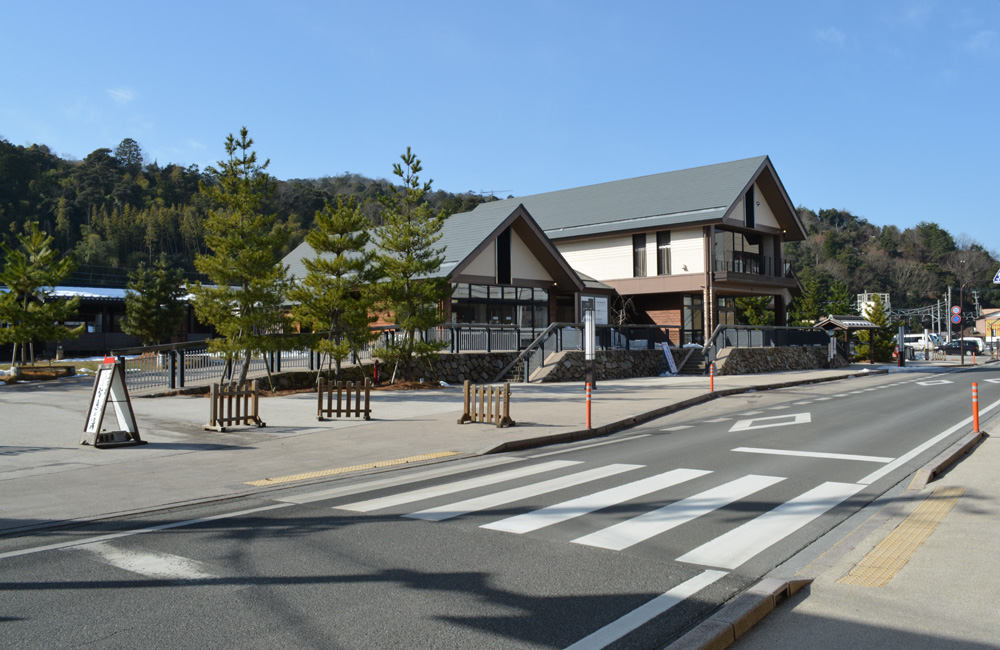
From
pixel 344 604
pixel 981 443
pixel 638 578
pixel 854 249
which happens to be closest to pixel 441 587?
pixel 344 604

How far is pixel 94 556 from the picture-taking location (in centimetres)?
→ 615

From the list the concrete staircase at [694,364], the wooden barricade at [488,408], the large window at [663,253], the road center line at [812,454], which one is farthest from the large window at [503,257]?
the road center line at [812,454]

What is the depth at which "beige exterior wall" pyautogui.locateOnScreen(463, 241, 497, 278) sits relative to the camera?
3053 cm

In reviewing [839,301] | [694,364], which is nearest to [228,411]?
[694,364]

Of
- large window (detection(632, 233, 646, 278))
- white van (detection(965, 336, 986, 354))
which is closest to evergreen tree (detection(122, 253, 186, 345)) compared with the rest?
large window (detection(632, 233, 646, 278))

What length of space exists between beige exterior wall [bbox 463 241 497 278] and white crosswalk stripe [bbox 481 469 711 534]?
70.0ft

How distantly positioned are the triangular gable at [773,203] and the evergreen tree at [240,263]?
24.3m

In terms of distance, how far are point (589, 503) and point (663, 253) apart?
108ft

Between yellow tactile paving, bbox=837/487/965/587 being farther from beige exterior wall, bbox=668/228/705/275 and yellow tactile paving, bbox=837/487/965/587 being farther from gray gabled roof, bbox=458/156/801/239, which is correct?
beige exterior wall, bbox=668/228/705/275

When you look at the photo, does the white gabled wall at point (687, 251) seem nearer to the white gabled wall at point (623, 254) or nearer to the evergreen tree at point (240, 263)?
the white gabled wall at point (623, 254)

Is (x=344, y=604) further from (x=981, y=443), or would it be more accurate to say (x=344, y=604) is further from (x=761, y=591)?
(x=981, y=443)

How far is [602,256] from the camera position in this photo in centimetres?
4162

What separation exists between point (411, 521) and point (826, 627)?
404cm

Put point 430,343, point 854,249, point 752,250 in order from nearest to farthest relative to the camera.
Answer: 1. point 430,343
2. point 752,250
3. point 854,249
